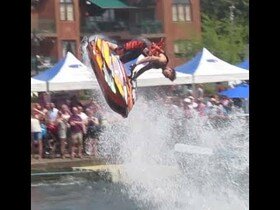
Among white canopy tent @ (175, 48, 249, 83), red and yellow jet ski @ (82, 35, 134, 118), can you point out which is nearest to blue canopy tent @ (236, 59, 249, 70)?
white canopy tent @ (175, 48, 249, 83)

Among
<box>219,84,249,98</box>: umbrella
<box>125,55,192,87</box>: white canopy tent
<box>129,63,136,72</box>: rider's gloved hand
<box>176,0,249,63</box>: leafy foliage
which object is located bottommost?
<box>219,84,249,98</box>: umbrella

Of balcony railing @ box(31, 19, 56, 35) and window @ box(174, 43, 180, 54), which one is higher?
balcony railing @ box(31, 19, 56, 35)

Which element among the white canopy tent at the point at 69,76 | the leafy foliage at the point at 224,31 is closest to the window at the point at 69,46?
the white canopy tent at the point at 69,76

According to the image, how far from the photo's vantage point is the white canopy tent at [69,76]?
8.38ft

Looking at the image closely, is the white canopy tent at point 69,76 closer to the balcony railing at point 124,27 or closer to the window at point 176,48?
the balcony railing at point 124,27

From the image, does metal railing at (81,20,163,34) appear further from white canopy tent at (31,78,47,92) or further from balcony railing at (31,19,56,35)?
white canopy tent at (31,78,47,92)

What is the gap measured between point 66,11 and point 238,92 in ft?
2.82

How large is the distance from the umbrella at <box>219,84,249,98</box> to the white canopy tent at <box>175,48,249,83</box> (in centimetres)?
5

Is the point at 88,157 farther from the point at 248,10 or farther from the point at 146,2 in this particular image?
the point at 248,10

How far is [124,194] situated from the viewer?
9.15 ft

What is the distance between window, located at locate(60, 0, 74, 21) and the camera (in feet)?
8.48

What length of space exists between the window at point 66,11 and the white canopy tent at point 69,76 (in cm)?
16
